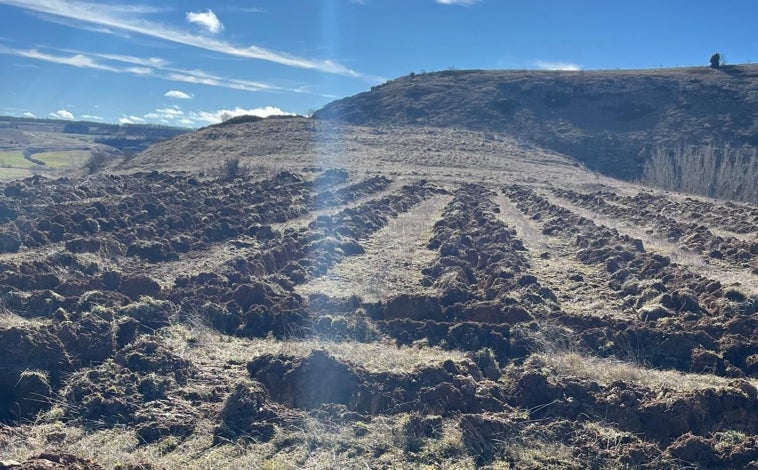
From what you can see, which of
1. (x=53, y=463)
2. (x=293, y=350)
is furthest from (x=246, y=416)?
(x=53, y=463)

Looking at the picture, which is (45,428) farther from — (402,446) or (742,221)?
(742,221)

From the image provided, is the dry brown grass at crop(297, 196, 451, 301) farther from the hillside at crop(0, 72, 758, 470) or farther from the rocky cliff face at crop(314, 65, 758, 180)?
the rocky cliff face at crop(314, 65, 758, 180)

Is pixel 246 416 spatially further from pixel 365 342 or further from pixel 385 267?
pixel 385 267

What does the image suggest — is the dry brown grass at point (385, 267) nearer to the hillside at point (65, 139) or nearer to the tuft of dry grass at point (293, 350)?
the tuft of dry grass at point (293, 350)

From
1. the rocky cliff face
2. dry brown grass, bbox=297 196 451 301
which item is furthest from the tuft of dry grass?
the rocky cliff face

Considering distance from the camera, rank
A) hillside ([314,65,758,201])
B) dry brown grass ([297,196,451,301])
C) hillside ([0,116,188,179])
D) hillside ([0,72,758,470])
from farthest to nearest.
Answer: hillside ([0,116,188,179]), hillside ([314,65,758,201]), dry brown grass ([297,196,451,301]), hillside ([0,72,758,470])

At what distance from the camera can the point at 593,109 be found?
5925cm

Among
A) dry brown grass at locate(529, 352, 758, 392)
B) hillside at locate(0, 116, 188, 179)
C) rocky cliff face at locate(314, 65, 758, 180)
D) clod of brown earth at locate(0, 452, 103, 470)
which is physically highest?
rocky cliff face at locate(314, 65, 758, 180)

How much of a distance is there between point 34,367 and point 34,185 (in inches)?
816

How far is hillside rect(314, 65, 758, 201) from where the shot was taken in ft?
160

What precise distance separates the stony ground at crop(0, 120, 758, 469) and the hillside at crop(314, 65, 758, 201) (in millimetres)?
31782

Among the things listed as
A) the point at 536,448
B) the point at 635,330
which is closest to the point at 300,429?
the point at 536,448

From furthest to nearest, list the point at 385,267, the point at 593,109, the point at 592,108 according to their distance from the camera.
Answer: the point at 592,108
the point at 593,109
the point at 385,267

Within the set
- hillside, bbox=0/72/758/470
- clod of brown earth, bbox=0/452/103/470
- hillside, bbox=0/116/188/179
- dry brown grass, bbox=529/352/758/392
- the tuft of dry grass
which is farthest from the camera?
hillside, bbox=0/116/188/179
